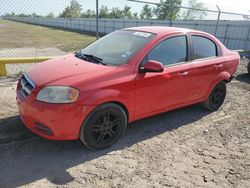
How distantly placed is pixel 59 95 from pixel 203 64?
279 cm

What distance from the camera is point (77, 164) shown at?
3.44 meters

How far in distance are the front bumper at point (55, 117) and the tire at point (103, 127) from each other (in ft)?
0.38

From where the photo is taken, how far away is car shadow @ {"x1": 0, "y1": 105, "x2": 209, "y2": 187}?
3.16 meters

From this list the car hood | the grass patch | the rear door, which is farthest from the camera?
the grass patch

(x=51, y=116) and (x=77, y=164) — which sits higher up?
(x=51, y=116)

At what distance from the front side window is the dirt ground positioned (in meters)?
1.20

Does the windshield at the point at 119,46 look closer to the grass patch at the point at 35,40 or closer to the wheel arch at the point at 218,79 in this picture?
the wheel arch at the point at 218,79

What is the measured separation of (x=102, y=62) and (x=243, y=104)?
388cm

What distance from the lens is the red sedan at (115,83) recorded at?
132 inches

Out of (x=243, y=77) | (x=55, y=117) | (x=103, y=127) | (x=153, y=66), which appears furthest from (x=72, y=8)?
(x=55, y=117)

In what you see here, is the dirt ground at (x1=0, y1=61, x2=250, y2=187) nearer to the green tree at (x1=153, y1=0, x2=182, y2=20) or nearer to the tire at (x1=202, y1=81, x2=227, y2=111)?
the tire at (x1=202, y1=81, x2=227, y2=111)

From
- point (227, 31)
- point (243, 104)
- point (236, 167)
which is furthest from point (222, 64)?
point (227, 31)

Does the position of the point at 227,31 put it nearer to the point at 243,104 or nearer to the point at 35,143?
the point at 243,104

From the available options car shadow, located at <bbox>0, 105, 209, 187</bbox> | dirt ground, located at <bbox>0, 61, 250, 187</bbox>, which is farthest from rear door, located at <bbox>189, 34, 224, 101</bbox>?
car shadow, located at <bbox>0, 105, 209, 187</bbox>
